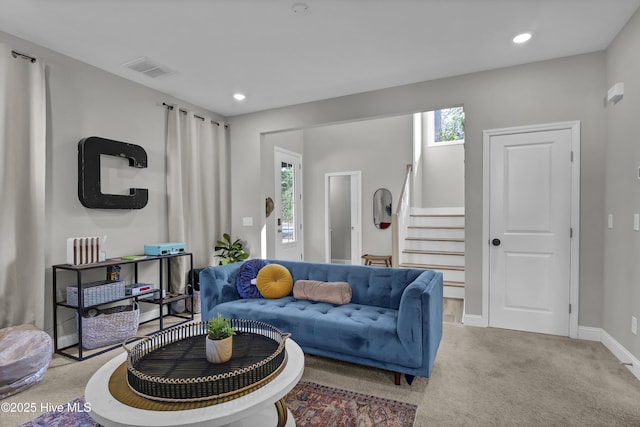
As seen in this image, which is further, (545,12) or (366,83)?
(366,83)

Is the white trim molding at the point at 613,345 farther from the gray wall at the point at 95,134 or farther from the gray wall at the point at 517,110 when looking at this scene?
the gray wall at the point at 95,134

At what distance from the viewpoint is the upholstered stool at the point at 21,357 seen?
2.23 meters

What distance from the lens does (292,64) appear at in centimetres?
336

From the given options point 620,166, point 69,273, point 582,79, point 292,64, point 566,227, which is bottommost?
point 69,273

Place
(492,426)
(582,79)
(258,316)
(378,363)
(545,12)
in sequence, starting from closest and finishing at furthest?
(492,426) < (378,363) < (545,12) < (258,316) < (582,79)

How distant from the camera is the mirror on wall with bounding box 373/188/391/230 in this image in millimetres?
6469

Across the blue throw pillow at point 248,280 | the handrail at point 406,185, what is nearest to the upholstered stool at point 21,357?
the blue throw pillow at point 248,280

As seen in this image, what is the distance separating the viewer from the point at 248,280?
321 cm

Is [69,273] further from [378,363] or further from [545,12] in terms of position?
[545,12]

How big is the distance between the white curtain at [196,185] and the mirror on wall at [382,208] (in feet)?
9.47

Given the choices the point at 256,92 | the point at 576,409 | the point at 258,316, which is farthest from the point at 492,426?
the point at 256,92

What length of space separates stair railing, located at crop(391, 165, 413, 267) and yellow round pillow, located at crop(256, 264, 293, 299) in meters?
2.20

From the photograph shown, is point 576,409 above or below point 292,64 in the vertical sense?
below

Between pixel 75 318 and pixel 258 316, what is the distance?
188 centimetres
